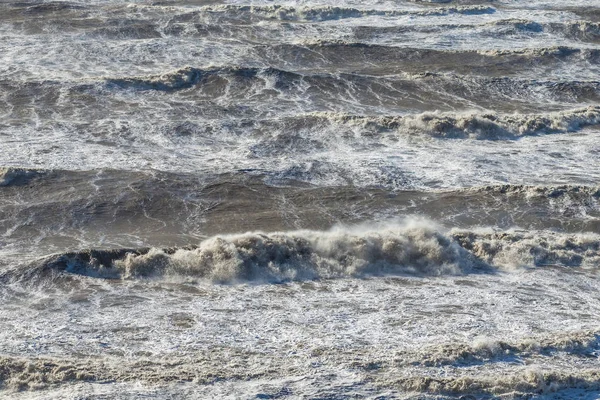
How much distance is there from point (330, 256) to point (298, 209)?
7.73 feet

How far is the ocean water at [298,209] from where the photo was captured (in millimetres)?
13758

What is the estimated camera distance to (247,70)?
27125 mm

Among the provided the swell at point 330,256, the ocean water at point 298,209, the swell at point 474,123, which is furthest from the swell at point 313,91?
the swell at point 330,256

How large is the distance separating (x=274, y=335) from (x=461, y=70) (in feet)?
51.2

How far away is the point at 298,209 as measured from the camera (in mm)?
19406

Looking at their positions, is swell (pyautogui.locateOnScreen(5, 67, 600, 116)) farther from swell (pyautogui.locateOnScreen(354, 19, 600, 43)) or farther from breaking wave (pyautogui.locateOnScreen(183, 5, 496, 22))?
breaking wave (pyautogui.locateOnScreen(183, 5, 496, 22))

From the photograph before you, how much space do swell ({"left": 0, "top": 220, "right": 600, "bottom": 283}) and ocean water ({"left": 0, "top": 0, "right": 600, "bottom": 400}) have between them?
0.14 feet

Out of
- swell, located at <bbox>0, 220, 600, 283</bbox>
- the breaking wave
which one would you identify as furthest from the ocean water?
the breaking wave

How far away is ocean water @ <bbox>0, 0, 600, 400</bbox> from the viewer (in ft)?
45.1

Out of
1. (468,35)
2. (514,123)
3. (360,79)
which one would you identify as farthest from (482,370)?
(468,35)

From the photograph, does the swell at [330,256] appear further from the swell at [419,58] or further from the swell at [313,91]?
the swell at [419,58]

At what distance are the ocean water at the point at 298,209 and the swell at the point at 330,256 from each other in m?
0.04

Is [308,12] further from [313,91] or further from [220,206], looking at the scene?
[220,206]

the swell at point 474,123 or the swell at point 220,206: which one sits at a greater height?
the swell at point 474,123
